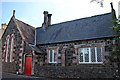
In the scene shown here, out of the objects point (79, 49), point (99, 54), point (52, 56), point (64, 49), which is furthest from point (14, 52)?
point (99, 54)

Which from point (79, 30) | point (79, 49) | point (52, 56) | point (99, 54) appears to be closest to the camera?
point (99, 54)

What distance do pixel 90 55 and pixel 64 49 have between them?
9.86ft

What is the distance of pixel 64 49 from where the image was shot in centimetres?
1327

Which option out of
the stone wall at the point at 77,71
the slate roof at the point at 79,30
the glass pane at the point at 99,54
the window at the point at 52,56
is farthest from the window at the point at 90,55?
the window at the point at 52,56

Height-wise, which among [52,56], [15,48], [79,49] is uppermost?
[15,48]

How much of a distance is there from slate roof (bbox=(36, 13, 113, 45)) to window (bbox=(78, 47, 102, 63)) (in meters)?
1.27

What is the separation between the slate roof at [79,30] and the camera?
12.5 metres

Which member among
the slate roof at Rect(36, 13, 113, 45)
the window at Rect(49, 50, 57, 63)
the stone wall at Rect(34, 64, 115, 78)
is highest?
the slate roof at Rect(36, 13, 113, 45)

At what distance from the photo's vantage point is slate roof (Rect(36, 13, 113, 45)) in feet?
40.9

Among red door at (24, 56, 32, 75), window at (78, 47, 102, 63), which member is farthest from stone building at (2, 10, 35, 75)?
window at (78, 47, 102, 63)

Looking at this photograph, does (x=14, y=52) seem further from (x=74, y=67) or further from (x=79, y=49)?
(x=79, y=49)

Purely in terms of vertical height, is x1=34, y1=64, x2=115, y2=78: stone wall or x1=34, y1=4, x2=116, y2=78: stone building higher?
x1=34, y1=4, x2=116, y2=78: stone building

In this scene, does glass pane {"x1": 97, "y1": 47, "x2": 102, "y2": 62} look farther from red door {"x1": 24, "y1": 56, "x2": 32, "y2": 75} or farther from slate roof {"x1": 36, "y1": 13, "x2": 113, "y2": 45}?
red door {"x1": 24, "y1": 56, "x2": 32, "y2": 75}

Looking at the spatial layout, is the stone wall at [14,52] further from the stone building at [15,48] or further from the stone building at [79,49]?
the stone building at [79,49]
